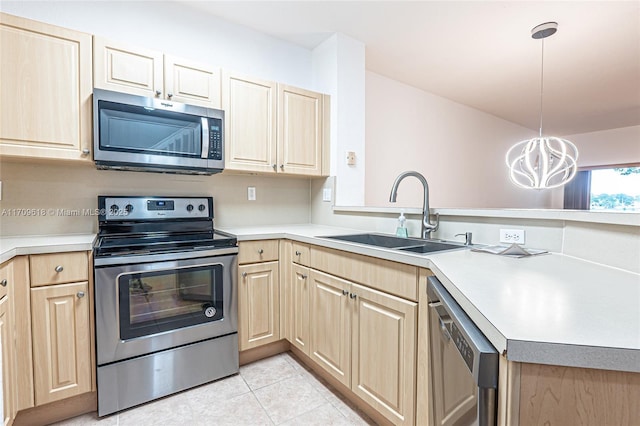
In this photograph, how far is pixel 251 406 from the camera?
5.43 feet

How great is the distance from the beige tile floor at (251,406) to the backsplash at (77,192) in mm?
1073

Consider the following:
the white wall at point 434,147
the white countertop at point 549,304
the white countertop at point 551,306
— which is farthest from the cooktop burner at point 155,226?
the white wall at point 434,147

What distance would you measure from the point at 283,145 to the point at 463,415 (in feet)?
6.62

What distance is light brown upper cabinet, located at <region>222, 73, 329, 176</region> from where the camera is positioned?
7.15 feet

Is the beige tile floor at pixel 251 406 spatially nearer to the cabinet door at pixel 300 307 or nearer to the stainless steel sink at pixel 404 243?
the cabinet door at pixel 300 307

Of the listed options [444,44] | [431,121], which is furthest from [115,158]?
[431,121]

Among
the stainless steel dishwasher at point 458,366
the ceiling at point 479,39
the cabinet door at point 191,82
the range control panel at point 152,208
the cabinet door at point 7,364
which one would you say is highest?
the ceiling at point 479,39

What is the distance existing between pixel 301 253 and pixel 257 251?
294 millimetres

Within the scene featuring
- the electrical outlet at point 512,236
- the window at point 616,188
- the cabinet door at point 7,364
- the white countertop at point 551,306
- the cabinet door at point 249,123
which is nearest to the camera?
the white countertop at point 551,306

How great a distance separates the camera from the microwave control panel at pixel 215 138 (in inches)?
79.4

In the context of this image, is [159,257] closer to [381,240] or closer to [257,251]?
[257,251]

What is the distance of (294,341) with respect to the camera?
207 cm

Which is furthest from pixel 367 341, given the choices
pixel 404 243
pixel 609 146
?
pixel 609 146

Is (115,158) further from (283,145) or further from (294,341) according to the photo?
(294,341)
